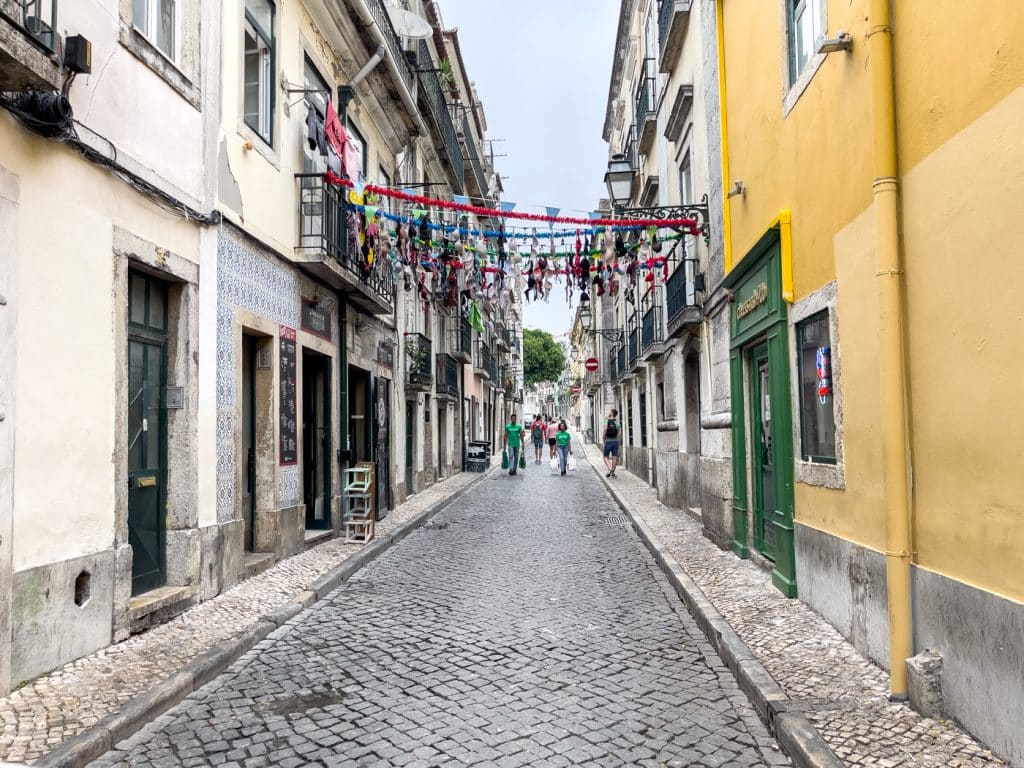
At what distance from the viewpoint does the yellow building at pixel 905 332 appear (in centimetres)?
365

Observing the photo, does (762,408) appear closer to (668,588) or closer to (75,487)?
(668,588)

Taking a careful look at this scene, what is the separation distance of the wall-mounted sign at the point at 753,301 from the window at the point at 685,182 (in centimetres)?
470

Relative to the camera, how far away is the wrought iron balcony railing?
12803 mm

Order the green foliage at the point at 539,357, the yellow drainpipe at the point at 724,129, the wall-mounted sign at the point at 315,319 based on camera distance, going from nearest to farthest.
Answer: the yellow drainpipe at the point at 724,129 < the wall-mounted sign at the point at 315,319 < the green foliage at the point at 539,357

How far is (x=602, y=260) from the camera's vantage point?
427 inches

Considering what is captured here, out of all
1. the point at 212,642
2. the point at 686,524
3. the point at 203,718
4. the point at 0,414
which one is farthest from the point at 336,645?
the point at 686,524

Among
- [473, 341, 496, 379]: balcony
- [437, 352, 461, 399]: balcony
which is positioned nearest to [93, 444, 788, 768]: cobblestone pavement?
[437, 352, 461, 399]: balcony

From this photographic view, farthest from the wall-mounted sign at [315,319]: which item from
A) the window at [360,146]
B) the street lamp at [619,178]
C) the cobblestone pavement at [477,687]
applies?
the street lamp at [619,178]

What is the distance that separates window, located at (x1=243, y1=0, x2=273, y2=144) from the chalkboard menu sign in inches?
91.2

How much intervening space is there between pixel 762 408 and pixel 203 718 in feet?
20.3

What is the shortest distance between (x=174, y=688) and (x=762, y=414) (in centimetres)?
618

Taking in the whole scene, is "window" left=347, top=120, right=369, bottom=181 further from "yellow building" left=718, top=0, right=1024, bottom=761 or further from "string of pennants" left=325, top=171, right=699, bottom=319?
"yellow building" left=718, top=0, right=1024, bottom=761

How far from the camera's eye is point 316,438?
11.3m

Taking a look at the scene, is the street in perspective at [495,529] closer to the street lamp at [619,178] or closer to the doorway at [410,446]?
the street lamp at [619,178]
